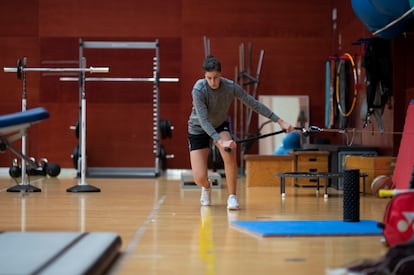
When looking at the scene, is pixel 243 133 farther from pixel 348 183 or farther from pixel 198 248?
pixel 198 248

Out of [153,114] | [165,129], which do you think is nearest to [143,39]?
[153,114]

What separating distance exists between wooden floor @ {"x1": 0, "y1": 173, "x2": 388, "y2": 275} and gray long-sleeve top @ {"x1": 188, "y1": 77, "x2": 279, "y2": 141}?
0.68 meters

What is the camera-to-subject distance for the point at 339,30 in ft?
32.9

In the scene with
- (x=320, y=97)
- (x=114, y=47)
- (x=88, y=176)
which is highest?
(x=114, y=47)

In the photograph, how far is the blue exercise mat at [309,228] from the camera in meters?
4.17

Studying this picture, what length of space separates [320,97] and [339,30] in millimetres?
991

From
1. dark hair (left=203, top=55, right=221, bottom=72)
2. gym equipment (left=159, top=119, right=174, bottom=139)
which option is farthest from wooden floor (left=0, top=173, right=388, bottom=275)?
gym equipment (left=159, top=119, right=174, bottom=139)

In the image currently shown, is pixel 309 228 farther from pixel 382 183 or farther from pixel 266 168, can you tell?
pixel 266 168

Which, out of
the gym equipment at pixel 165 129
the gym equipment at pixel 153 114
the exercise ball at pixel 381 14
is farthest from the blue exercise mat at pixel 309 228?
the gym equipment at pixel 153 114

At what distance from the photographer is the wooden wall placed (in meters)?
10.4

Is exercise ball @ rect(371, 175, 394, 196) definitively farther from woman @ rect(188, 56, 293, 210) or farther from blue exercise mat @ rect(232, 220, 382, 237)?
blue exercise mat @ rect(232, 220, 382, 237)

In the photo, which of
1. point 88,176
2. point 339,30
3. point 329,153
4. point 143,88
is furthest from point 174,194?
point 339,30

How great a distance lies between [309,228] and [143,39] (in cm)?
646

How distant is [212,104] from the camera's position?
226 inches
